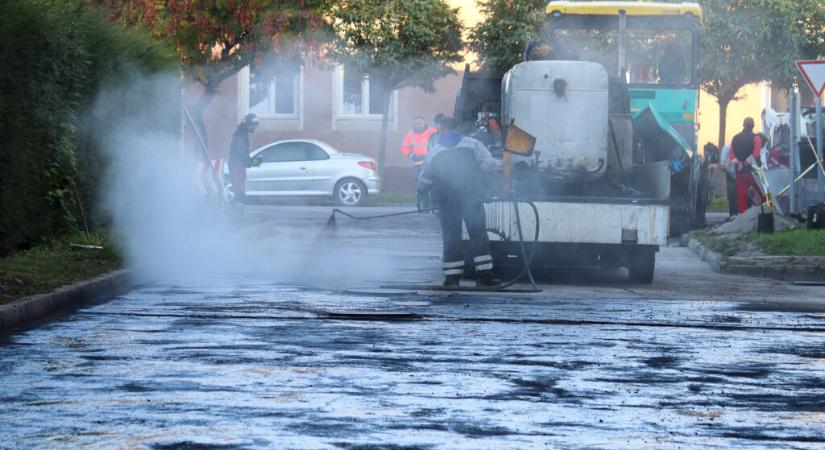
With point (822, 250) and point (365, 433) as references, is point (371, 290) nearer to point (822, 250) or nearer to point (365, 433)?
point (822, 250)

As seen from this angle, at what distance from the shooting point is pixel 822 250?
55.0ft

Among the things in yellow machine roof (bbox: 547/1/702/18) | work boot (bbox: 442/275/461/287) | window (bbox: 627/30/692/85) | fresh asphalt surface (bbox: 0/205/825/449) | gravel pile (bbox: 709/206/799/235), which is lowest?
fresh asphalt surface (bbox: 0/205/825/449)

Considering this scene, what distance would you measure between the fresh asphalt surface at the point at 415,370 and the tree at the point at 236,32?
477 inches

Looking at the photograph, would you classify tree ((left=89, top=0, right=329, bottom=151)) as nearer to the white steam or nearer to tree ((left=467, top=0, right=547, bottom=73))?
the white steam

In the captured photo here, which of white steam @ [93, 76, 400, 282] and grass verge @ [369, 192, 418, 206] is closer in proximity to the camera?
white steam @ [93, 76, 400, 282]

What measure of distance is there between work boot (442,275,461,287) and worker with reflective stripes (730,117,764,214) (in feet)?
39.6

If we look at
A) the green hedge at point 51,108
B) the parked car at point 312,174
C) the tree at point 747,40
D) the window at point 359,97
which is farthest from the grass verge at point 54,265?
the window at point 359,97

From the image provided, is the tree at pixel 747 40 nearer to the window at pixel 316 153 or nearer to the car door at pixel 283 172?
the window at pixel 316 153

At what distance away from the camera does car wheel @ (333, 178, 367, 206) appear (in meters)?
32.8

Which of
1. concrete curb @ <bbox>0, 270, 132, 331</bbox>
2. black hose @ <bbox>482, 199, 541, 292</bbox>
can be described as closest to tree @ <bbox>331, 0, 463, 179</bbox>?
black hose @ <bbox>482, 199, 541, 292</bbox>

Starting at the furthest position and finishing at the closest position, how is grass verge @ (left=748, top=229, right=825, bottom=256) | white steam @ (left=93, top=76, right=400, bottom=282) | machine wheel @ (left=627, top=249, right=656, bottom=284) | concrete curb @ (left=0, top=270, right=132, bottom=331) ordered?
grass verge @ (left=748, top=229, right=825, bottom=256)
white steam @ (left=93, top=76, right=400, bottom=282)
machine wheel @ (left=627, top=249, right=656, bottom=284)
concrete curb @ (left=0, top=270, right=132, bottom=331)

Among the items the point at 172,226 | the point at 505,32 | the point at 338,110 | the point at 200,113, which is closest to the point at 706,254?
the point at 172,226

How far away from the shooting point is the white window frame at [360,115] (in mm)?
41781

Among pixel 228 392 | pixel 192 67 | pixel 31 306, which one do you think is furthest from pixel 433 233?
pixel 228 392
